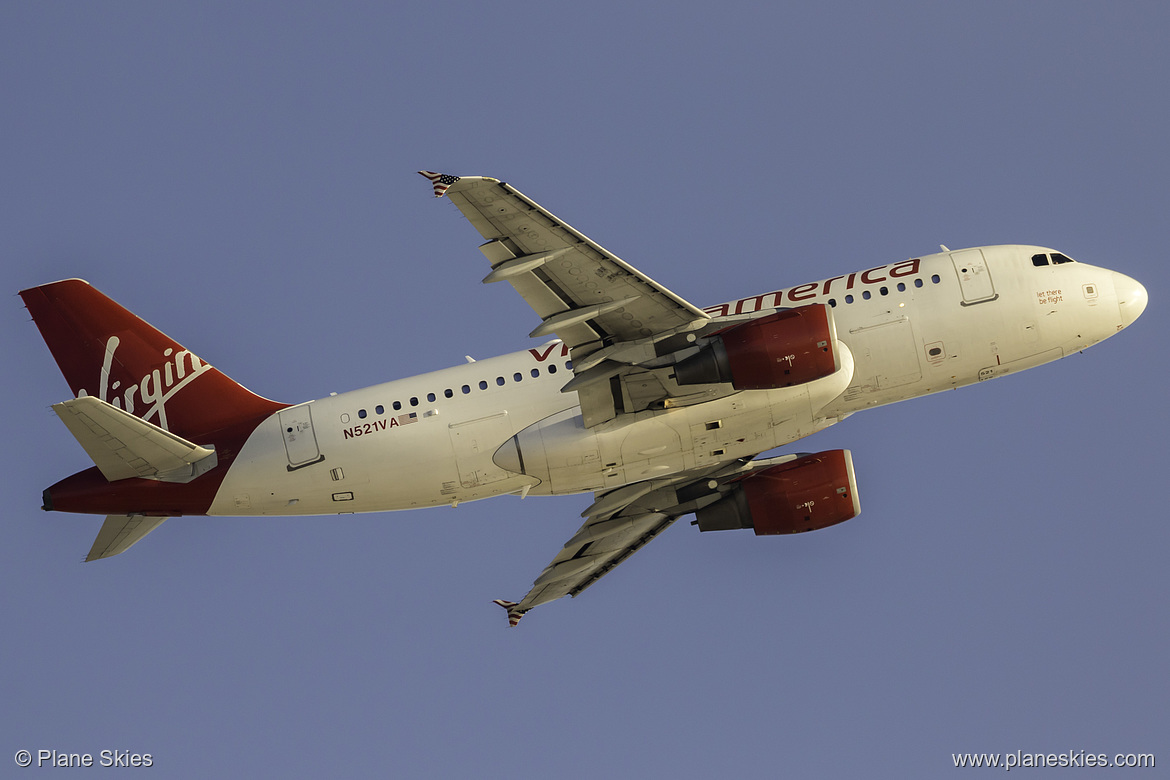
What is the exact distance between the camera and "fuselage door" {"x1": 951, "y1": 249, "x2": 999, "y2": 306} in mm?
38969

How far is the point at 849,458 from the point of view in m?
41.4

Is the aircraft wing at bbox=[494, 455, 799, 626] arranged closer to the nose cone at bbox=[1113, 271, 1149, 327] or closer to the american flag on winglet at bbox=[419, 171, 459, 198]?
the nose cone at bbox=[1113, 271, 1149, 327]

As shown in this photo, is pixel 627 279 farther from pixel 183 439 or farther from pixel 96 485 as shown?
pixel 96 485

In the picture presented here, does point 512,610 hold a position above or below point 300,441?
below

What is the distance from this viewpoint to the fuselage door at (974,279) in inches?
1534

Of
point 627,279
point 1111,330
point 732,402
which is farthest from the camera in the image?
point 1111,330

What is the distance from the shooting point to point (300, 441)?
38938mm

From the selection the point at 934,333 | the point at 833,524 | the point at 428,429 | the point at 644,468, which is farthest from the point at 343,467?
the point at 934,333

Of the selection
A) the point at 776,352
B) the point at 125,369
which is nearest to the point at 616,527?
the point at 776,352

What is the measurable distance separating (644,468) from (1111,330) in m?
16.2

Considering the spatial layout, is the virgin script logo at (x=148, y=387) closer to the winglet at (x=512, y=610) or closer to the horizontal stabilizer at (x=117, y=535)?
the horizontal stabilizer at (x=117, y=535)

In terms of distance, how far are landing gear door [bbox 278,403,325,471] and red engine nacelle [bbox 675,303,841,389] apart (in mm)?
12443

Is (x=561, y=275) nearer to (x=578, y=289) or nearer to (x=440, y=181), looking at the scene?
(x=578, y=289)

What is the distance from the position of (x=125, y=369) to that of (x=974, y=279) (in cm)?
2789
